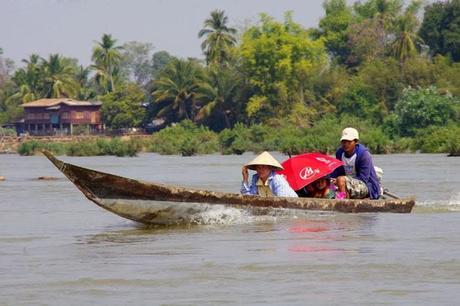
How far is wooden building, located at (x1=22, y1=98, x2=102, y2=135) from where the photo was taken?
8531 cm

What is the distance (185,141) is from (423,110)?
11734 mm

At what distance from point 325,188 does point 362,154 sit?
607 mm

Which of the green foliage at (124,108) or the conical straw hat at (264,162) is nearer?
the conical straw hat at (264,162)

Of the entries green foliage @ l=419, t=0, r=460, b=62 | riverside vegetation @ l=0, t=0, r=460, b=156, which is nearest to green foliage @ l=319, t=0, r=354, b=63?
riverside vegetation @ l=0, t=0, r=460, b=156

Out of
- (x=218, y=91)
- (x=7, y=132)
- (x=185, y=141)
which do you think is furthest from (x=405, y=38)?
(x=7, y=132)

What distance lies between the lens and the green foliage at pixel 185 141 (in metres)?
60.0

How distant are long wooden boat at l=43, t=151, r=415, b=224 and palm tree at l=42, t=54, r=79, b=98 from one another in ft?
241

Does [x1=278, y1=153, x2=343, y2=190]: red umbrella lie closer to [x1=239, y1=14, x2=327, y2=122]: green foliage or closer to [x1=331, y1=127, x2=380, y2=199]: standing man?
[x1=331, y1=127, x2=380, y2=199]: standing man

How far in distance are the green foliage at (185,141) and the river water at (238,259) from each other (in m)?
42.1

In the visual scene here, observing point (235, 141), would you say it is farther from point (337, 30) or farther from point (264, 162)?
point (264, 162)

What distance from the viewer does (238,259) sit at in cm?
1109

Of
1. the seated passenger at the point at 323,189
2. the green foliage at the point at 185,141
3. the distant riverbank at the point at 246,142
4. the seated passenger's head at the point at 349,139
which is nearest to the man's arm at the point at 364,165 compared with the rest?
the seated passenger's head at the point at 349,139

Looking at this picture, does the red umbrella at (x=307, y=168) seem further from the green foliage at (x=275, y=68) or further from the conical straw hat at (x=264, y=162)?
the green foliage at (x=275, y=68)

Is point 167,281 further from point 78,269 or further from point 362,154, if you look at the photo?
point 362,154
